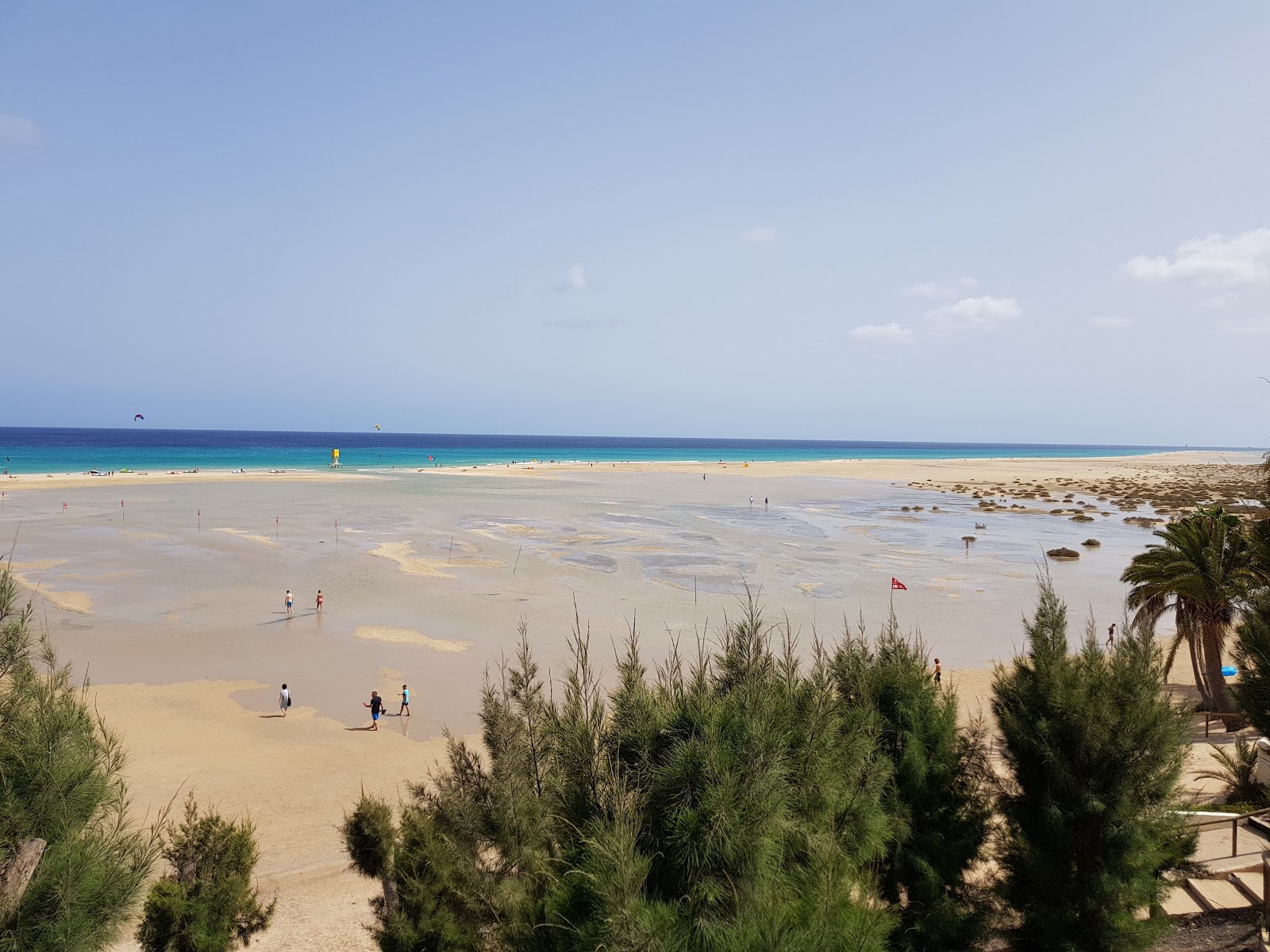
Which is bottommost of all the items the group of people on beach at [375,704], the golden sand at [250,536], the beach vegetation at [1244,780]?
the group of people on beach at [375,704]

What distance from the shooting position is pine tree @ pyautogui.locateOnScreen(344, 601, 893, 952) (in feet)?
19.9

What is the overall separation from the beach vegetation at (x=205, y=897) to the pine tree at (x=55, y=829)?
2.76ft

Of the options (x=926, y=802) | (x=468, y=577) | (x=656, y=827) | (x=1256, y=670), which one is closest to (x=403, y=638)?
(x=468, y=577)

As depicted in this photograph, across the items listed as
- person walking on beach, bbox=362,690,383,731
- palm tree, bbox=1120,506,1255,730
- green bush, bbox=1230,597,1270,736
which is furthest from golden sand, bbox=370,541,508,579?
green bush, bbox=1230,597,1270,736

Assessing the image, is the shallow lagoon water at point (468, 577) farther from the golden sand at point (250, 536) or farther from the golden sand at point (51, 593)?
the golden sand at point (51, 593)

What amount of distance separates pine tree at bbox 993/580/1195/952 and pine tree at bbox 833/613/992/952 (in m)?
0.56

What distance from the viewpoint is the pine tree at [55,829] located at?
802cm

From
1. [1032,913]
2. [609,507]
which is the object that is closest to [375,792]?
[1032,913]

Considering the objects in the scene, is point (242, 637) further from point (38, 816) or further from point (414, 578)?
point (38, 816)

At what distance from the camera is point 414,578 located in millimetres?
36781

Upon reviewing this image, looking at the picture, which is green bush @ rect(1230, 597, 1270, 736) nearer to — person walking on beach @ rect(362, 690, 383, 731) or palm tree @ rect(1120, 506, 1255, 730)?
palm tree @ rect(1120, 506, 1255, 730)

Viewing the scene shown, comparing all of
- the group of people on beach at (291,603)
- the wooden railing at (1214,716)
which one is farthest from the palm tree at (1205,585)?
the group of people on beach at (291,603)

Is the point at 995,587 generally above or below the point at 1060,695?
below

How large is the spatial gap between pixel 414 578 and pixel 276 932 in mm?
26003
